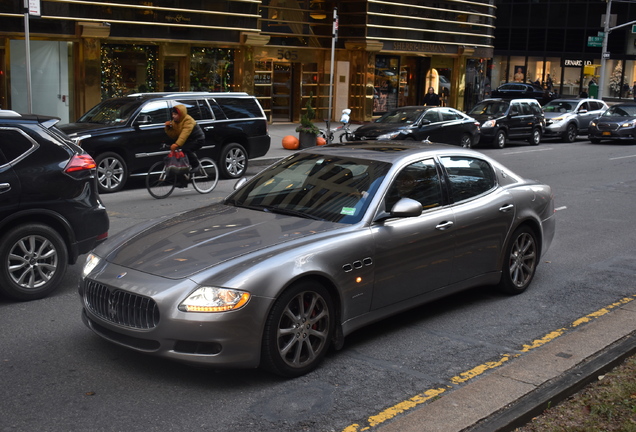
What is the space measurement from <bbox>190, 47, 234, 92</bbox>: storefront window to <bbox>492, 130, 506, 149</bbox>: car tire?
8962 mm

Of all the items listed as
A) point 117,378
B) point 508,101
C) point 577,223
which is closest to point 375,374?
point 117,378

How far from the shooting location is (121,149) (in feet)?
48.2

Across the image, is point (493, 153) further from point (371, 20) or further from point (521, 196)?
point (521, 196)

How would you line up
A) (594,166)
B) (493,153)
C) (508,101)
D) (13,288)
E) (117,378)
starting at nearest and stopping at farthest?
(117,378), (13,288), (594,166), (493,153), (508,101)

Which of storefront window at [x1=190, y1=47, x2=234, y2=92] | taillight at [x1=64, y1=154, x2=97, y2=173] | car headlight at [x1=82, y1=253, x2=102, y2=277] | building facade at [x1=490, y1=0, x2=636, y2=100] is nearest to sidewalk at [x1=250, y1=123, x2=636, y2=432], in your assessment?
car headlight at [x1=82, y1=253, x2=102, y2=277]

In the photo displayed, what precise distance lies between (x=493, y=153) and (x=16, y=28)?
1400 cm

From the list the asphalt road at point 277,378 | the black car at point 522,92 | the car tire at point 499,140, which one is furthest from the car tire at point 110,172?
the black car at point 522,92

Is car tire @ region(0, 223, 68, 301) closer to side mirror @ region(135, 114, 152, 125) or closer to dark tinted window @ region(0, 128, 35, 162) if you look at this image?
dark tinted window @ region(0, 128, 35, 162)

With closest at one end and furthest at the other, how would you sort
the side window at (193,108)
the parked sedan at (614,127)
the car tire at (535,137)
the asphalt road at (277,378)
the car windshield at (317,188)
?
the asphalt road at (277,378) < the car windshield at (317,188) < the side window at (193,108) < the car tire at (535,137) < the parked sedan at (614,127)

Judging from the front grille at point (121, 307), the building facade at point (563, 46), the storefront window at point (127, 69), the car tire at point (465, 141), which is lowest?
the car tire at point (465, 141)

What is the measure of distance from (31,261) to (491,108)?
2183 centimetres

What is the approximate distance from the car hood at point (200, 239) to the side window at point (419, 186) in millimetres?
679

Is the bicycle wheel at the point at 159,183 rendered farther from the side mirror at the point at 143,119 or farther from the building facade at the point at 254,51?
the building facade at the point at 254,51

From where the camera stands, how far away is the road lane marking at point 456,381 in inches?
187
